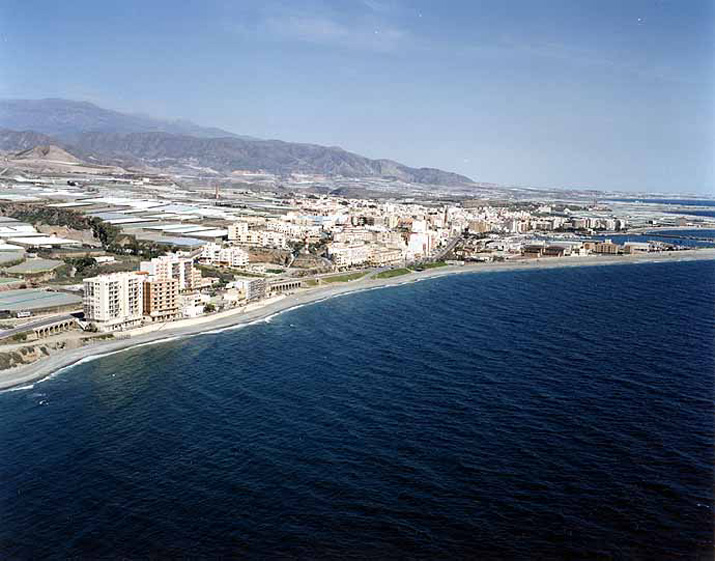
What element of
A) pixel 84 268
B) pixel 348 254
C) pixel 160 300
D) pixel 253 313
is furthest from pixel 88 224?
pixel 160 300

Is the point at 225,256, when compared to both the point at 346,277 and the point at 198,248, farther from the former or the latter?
the point at 346,277

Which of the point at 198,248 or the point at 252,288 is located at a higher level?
the point at 198,248

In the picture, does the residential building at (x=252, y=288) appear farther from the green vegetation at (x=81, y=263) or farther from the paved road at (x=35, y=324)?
the paved road at (x=35, y=324)

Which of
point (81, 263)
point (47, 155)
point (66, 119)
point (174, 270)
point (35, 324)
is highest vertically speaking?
point (66, 119)

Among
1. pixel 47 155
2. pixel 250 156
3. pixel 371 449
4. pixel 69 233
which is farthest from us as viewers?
pixel 250 156

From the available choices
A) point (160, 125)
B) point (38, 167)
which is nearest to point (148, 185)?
point (38, 167)

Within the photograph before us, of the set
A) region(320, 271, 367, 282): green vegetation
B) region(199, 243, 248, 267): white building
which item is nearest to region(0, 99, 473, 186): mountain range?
region(199, 243, 248, 267): white building

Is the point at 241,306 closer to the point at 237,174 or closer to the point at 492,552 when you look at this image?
the point at 492,552

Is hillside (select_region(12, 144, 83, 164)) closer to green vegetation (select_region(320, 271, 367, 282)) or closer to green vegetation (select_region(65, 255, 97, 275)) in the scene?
green vegetation (select_region(65, 255, 97, 275))
